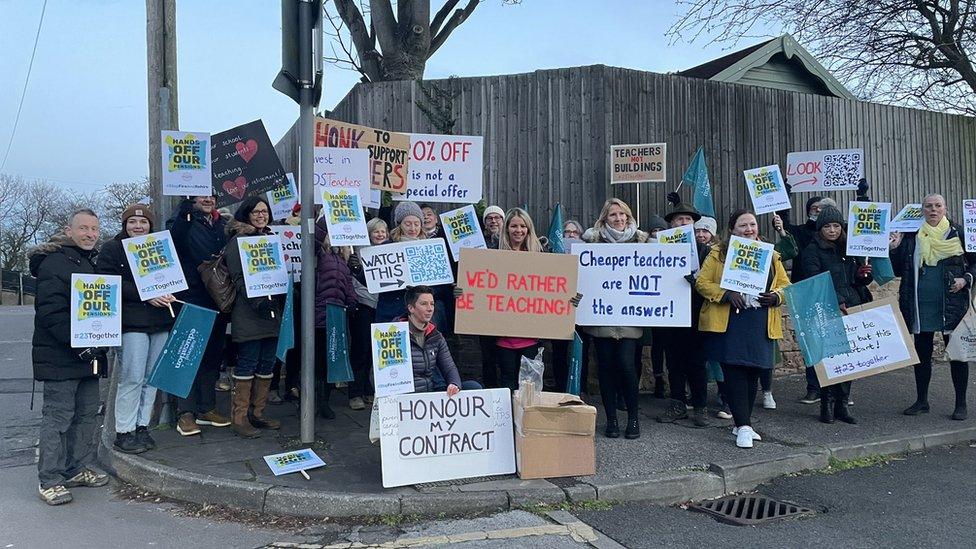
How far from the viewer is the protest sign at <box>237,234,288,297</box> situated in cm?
594

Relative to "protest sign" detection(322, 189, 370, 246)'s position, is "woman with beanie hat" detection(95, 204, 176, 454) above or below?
below

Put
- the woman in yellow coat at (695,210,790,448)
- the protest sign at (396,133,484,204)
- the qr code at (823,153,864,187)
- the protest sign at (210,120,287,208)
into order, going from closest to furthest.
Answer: the woman in yellow coat at (695,210,790,448) → the protest sign at (210,120,287,208) → the protest sign at (396,133,484,204) → the qr code at (823,153,864,187)

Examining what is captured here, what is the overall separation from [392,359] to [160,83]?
3662mm

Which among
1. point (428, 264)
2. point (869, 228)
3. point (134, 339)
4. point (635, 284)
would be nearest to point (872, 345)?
point (869, 228)

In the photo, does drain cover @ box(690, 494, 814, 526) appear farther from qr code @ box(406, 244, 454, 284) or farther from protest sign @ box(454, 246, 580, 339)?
qr code @ box(406, 244, 454, 284)

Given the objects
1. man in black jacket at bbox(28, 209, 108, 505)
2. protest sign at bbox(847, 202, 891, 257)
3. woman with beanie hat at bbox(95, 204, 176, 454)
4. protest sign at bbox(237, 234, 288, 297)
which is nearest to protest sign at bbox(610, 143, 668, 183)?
protest sign at bbox(847, 202, 891, 257)

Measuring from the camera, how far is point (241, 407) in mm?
6125

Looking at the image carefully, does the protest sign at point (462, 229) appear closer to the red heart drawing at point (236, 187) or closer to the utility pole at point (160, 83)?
the red heart drawing at point (236, 187)

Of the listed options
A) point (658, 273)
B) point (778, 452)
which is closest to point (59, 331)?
point (658, 273)

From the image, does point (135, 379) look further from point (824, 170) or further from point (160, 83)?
point (824, 170)

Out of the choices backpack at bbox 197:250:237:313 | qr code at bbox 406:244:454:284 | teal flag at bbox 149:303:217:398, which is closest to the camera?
teal flag at bbox 149:303:217:398

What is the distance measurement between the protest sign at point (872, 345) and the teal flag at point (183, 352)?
520 cm

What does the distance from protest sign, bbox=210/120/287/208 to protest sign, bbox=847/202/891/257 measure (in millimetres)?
5490

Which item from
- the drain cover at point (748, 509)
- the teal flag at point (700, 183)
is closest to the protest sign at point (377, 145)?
the teal flag at point (700, 183)
